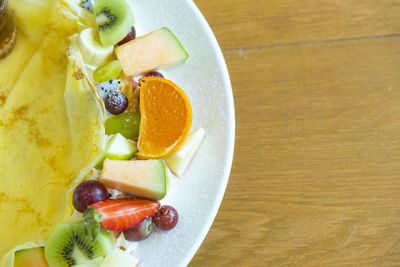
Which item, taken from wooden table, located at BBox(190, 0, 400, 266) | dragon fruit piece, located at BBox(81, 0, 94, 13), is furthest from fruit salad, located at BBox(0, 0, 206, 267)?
wooden table, located at BBox(190, 0, 400, 266)

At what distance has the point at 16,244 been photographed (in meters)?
1.18

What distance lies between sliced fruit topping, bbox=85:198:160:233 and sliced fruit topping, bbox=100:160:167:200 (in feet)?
0.10

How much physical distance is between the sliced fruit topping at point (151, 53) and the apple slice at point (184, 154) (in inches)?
9.4

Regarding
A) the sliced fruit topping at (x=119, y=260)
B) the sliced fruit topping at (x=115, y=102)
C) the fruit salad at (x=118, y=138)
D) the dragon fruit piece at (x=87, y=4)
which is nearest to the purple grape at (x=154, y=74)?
the fruit salad at (x=118, y=138)

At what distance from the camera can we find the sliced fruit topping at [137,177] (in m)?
1.12

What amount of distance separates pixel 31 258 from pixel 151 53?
66cm

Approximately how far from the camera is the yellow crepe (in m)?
1.19

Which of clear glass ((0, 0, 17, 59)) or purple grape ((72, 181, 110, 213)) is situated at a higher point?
clear glass ((0, 0, 17, 59))

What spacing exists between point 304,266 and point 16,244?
0.88 m

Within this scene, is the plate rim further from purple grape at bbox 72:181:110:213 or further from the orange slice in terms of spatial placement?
purple grape at bbox 72:181:110:213

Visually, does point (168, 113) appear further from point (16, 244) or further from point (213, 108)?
point (16, 244)

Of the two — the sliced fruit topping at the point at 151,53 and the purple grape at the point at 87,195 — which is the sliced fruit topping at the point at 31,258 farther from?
the sliced fruit topping at the point at 151,53

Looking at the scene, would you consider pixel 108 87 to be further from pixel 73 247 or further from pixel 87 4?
pixel 73 247

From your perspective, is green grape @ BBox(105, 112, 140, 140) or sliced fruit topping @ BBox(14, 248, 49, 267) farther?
green grape @ BBox(105, 112, 140, 140)
